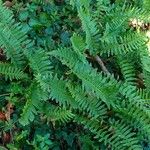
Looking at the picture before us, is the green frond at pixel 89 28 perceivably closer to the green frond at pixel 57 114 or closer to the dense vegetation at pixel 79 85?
the dense vegetation at pixel 79 85

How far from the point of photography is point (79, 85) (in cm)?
419

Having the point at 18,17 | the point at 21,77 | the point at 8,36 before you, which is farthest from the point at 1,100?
the point at 18,17

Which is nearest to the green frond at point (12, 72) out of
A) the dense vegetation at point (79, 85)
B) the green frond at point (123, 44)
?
the dense vegetation at point (79, 85)

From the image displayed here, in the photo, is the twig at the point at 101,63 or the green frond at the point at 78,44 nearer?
the green frond at the point at 78,44

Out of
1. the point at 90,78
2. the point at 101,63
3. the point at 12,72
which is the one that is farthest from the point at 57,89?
the point at 101,63

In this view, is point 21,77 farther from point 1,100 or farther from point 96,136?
point 96,136

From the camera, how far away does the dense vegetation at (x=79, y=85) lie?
159 inches

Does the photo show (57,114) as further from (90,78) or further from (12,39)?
(12,39)

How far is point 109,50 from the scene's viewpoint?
4426mm

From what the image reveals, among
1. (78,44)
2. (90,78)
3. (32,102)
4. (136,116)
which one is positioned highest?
(78,44)

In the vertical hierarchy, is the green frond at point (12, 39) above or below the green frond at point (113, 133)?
above

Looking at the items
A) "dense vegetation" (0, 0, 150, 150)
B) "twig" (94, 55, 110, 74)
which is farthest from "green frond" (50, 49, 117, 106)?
"twig" (94, 55, 110, 74)

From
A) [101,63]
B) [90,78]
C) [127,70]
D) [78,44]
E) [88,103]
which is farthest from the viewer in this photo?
[101,63]

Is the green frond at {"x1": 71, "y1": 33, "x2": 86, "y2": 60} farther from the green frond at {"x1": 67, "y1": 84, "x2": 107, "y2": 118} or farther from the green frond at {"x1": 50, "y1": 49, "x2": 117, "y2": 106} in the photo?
the green frond at {"x1": 67, "y1": 84, "x2": 107, "y2": 118}
